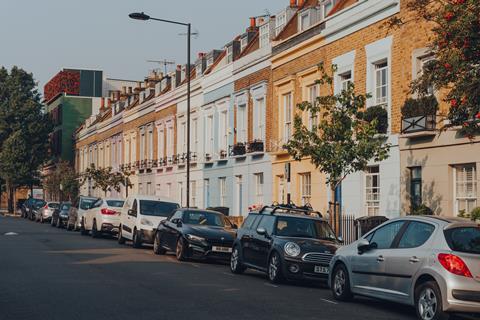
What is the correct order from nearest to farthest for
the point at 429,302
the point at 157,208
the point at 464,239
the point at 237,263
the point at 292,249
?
1. the point at 429,302
2. the point at 464,239
3. the point at 292,249
4. the point at 237,263
5. the point at 157,208

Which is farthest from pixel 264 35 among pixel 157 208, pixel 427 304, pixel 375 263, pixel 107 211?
pixel 427 304

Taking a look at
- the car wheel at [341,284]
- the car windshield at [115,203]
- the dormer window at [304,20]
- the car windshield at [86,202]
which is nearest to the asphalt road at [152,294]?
the car wheel at [341,284]

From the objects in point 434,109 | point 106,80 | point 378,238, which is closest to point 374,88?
point 434,109

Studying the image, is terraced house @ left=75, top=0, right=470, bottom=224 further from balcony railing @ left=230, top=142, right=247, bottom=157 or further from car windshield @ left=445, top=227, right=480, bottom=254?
car windshield @ left=445, top=227, right=480, bottom=254

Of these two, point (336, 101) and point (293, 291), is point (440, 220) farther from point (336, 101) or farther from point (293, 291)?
point (336, 101)

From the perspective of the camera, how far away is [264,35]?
128 ft

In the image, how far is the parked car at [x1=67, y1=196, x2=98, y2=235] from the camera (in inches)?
1534

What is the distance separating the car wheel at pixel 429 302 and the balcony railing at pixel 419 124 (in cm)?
1106

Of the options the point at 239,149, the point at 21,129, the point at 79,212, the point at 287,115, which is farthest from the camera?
the point at 21,129

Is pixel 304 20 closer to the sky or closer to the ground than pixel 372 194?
closer to the sky

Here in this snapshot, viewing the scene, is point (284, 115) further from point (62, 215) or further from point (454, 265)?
point (454, 265)

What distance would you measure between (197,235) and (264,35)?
58.6 feet

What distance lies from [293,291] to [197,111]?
98.5 feet

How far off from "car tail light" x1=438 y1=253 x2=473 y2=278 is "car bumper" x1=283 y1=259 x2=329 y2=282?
5.51 metres
